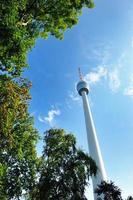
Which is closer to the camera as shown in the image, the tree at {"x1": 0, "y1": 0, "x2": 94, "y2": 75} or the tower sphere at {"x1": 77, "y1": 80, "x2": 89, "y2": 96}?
the tree at {"x1": 0, "y1": 0, "x2": 94, "y2": 75}

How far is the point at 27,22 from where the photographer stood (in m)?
26.3

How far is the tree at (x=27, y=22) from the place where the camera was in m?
22.0

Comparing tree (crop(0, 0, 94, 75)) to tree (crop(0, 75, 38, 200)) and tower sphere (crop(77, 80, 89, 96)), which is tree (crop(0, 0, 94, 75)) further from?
tower sphere (crop(77, 80, 89, 96))

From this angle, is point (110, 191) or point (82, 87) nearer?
point (110, 191)

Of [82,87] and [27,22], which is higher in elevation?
[82,87]

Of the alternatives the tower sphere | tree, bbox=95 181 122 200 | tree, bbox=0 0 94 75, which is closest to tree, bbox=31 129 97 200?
tree, bbox=95 181 122 200

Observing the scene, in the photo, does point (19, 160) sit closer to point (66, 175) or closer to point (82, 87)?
point (66, 175)

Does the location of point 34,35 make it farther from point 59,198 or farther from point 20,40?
point 59,198

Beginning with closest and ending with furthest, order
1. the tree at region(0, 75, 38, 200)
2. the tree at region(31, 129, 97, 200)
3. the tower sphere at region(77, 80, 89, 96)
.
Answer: the tree at region(31, 129, 97, 200) < the tree at region(0, 75, 38, 200) < the tower sphere at region(77, 80, 89, 96)

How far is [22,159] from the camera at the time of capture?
113 ft

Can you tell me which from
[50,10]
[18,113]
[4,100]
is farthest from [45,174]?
[50,10]

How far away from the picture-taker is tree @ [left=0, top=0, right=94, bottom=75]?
2203 centimetres

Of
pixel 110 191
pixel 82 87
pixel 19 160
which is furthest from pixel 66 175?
pixel 82 87

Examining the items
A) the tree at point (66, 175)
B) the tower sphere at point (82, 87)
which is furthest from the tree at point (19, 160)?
the tower sphere at point (82, 87)
